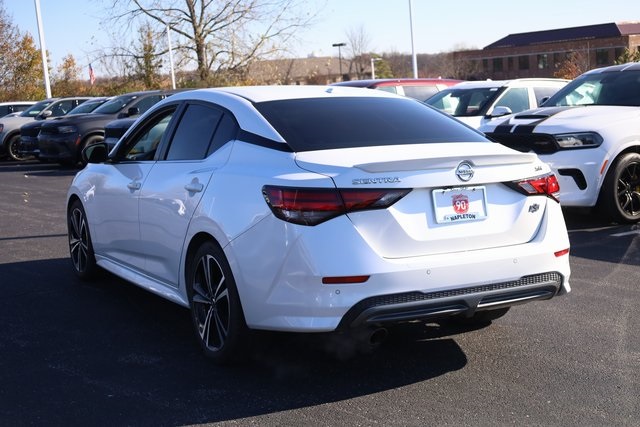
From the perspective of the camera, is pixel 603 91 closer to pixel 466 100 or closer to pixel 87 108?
pixel 466 100

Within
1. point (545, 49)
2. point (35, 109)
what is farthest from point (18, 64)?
point (545, 49)

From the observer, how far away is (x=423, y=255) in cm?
427

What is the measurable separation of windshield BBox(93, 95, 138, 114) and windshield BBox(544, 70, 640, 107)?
11.3 meters

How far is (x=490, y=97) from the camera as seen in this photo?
12.8 metres

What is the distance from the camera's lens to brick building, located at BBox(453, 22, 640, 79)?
245ft

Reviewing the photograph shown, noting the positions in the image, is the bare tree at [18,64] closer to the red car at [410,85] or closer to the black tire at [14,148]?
the black tire at [14,148]

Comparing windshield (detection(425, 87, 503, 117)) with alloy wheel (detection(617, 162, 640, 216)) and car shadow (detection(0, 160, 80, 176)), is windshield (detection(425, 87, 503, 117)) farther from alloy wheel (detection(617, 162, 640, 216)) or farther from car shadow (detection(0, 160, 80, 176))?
car shadow (detection(0, 160, 80, 176))

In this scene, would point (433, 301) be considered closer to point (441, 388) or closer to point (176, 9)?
point (441, 388)

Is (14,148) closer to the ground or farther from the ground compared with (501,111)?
closer to the ground

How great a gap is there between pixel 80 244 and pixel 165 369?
2.78 metres

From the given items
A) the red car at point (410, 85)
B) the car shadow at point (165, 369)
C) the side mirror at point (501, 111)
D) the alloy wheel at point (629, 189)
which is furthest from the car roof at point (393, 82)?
the car shadow at point (165, 369)

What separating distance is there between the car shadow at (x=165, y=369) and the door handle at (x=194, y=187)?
948 mm

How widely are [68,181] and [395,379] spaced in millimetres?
13747

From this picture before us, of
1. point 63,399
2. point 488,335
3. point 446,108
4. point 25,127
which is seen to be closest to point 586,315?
point 488,335
